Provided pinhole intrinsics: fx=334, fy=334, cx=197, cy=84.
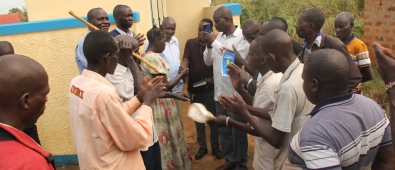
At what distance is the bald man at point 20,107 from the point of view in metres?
1.24

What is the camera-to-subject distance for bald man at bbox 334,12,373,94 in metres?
4.00

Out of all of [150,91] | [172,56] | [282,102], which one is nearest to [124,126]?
[150,91]

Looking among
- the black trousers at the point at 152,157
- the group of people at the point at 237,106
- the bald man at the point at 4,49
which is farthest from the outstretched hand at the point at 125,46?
the bald man at the point at 4,49

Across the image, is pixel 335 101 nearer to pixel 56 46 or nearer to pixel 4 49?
pixel 4 49

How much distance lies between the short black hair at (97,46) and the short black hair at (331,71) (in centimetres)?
131

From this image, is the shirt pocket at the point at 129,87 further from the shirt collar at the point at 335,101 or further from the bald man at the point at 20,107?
the shirt collar at the point at 335,101

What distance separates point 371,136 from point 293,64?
849mm

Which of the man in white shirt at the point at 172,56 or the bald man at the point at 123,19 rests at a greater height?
the bald man at the point at 123,19

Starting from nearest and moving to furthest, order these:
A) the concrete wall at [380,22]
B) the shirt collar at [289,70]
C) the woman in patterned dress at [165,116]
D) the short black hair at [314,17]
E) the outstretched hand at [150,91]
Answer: the shirt collar at [289,70]
the outstretched hand at [150,91]
the short black hair at [314,17]
the woman in patterned dress at [165,116]
the concrete wall at [380,22]

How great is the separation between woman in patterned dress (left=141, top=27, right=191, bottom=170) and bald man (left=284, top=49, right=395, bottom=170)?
2.02m

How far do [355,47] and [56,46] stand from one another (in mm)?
3910

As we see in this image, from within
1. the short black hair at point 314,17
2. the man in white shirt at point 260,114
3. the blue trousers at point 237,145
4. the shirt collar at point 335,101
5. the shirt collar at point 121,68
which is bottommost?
the blue trousers at point 237,145

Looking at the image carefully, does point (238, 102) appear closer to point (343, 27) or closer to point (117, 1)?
point (343, 27)

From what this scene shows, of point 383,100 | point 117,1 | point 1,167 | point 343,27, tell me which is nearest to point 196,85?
point 117,1
